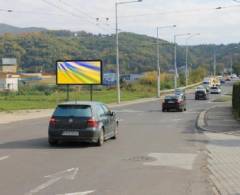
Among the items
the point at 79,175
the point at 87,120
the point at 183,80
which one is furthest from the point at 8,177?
the point at 183,80

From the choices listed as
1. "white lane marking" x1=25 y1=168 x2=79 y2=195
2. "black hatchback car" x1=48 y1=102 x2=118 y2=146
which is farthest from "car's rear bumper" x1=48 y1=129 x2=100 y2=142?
"white lane marking" x1=25 y1=168 x2=79 y2=195

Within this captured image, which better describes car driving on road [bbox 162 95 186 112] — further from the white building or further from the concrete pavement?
the white building

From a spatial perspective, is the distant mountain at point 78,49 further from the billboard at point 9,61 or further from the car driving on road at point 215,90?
the car driving on road at point 215,90

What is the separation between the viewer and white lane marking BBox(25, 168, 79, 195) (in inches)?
400

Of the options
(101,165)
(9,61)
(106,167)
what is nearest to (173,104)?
(101,165)

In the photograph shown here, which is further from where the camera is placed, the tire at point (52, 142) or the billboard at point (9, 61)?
the billboard at point (9, 61)

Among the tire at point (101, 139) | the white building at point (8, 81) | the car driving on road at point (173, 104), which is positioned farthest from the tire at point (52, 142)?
the white building at point (8, 81)

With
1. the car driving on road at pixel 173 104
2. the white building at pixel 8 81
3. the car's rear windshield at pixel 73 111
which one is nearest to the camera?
the car's rear windshield at pixel 73 111

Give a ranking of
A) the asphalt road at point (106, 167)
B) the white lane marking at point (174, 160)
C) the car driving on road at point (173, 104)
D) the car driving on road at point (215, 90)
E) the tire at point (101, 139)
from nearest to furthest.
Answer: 1. the asphalt road at point (106, 167)
2. the white lane marking at point (174, 160)
3. the tire at point (101, 139)
4. the car driving on road at point (173, 104)
5. the car driving on road at point (215, 90)

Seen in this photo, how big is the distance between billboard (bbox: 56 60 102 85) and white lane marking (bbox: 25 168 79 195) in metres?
36.2

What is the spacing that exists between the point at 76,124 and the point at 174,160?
13.7 feet

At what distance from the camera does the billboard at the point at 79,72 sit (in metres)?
Result: 48.8

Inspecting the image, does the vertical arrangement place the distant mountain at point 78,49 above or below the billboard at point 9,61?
above

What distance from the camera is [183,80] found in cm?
13875
